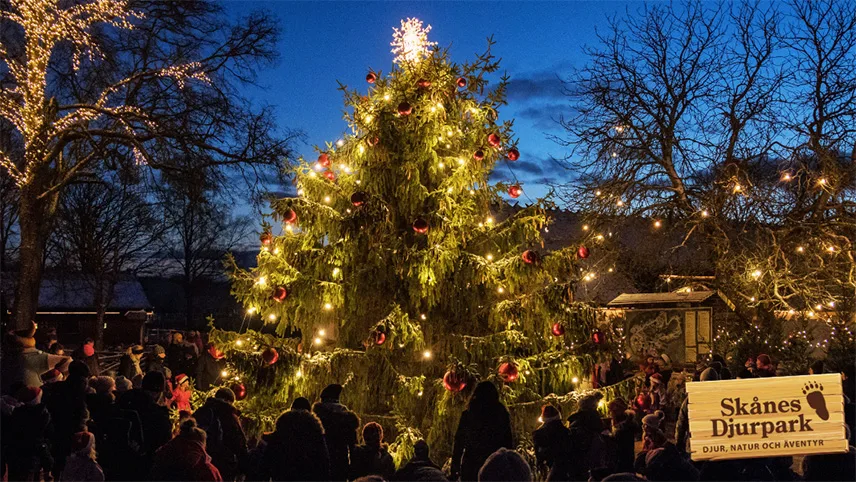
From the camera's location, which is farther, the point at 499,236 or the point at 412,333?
the point at 499,236

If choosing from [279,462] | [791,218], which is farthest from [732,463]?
[791,218]

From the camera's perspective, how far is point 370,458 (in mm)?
6477

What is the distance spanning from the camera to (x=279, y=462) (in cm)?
589

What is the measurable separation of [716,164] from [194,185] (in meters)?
13.4

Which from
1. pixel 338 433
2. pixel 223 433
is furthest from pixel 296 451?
pixel 223 433

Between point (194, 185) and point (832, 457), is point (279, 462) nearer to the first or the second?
point (832, 457)

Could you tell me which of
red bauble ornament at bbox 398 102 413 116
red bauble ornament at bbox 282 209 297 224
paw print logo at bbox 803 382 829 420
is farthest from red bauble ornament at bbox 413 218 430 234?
paw print logo at bbox 803 382 829 420

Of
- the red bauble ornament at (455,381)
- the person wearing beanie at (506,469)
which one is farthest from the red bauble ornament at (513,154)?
the person wearing beanie at (506,469)

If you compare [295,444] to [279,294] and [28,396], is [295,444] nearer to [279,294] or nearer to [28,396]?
[279,294]

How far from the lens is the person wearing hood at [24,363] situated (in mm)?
8914

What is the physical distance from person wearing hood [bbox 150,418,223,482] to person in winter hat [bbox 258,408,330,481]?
56 cm

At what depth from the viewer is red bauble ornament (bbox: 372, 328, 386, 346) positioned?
25.8ft

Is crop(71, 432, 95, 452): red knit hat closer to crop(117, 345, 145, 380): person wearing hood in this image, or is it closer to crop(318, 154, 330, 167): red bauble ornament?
Result: crop(318, 154, 330, 167): red bauble ornament

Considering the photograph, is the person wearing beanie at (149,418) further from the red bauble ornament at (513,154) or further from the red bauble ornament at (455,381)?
the red bauble ornament at (513,154)
